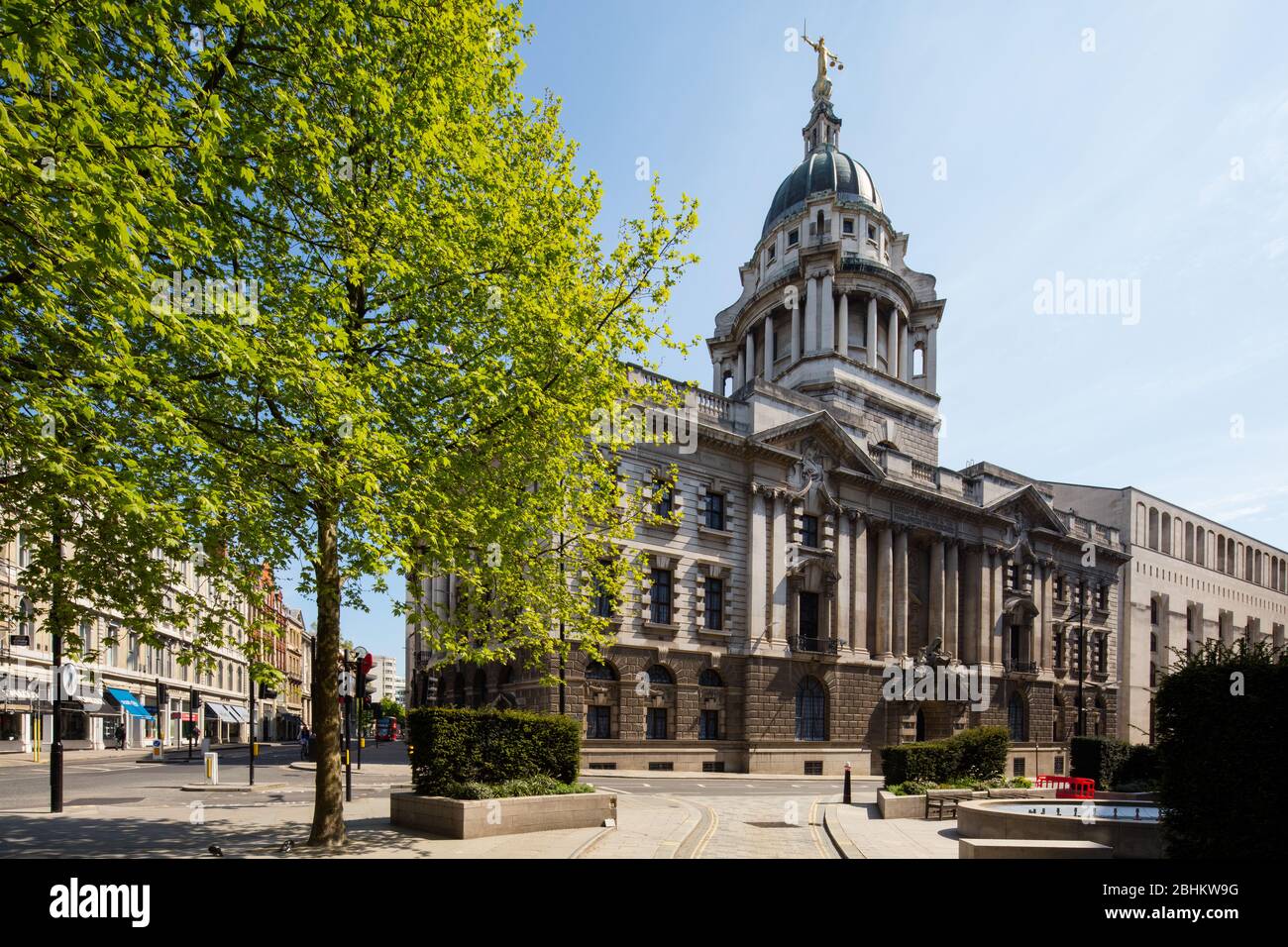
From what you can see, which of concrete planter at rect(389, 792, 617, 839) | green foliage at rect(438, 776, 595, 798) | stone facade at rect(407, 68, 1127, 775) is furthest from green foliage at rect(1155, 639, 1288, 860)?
stone facade at rect(407, 68, 1127, 775)

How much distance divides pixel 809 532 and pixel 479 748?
28.4m

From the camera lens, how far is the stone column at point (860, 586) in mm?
42188

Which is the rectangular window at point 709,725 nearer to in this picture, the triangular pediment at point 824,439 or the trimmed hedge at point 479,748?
the triangular pediment at point 824,439

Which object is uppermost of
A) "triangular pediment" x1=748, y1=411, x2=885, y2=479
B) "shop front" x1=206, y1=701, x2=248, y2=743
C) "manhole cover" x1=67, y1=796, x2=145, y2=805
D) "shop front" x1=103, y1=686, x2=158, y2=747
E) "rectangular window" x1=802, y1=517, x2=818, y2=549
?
"triangular pediment" x1=748, y1=411, x2=885, y2=479

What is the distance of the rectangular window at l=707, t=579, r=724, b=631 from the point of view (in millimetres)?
37625

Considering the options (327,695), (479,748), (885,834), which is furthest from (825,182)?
(327,695)

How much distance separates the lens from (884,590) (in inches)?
1726

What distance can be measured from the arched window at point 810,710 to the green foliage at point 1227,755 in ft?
91.5

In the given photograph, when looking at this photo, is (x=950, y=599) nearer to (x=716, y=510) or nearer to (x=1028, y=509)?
(x=1028, y=509)

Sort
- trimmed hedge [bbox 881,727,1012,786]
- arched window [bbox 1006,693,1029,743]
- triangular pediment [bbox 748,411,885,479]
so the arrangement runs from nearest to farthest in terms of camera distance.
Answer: trimmed hedge [bbox 881,727,1012,786] < triangular pediment [bbox 748,411,885,479] < arched window [bbox 1006,693,1029,743]

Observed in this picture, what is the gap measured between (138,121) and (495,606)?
10285mm

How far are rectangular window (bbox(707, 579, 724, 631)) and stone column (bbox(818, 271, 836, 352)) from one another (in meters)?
19.6

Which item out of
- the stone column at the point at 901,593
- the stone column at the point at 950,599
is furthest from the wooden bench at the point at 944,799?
the stone column at the point at 950,599

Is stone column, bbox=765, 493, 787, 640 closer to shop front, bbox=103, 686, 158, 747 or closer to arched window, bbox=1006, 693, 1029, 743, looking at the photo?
arched window, bbox=1006, 693, 1029, 743
